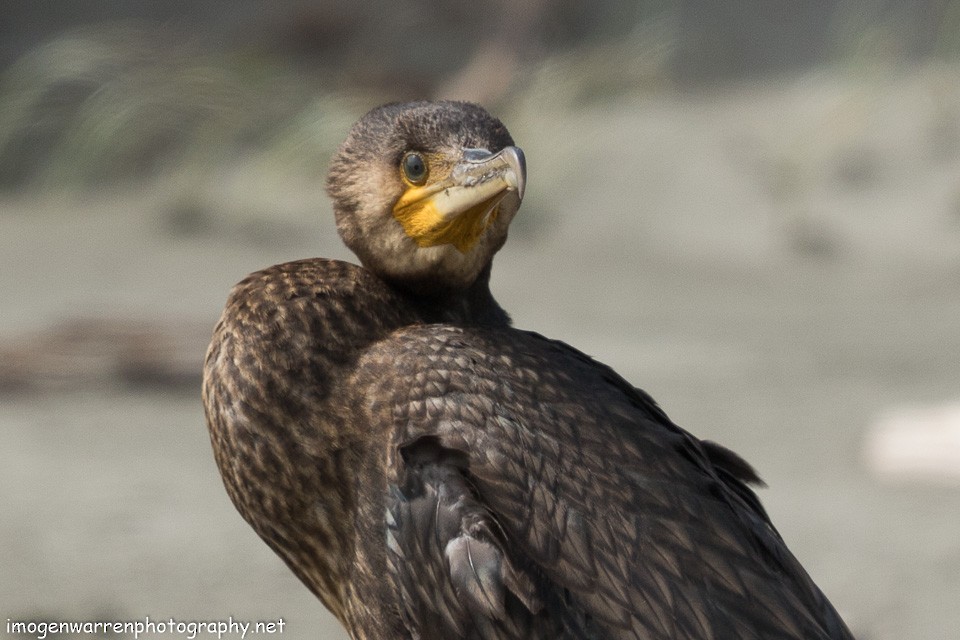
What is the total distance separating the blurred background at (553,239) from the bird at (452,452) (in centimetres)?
186

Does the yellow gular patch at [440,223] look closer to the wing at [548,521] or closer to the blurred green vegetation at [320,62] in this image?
the wing at [548,521]

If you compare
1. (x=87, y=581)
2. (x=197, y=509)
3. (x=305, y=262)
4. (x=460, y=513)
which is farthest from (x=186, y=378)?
(x=460, y=513)

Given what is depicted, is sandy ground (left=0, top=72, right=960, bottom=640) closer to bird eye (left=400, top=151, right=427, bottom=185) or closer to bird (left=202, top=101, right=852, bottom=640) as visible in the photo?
bird (left=202, top=101, right=852, bottom=640)

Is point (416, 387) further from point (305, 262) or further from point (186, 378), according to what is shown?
point (186, 378)

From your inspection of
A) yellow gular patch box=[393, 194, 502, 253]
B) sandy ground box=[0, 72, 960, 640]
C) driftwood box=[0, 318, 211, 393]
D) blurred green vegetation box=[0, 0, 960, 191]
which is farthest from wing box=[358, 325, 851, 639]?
blurred green vegetation box=[0, 0, 960, 191]

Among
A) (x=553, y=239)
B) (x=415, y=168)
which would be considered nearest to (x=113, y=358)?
(x=553, y=239)

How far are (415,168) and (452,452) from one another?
504 mm

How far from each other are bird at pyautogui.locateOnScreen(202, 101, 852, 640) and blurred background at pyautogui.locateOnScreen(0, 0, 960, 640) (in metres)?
1.86

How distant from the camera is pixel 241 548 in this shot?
15.5ft

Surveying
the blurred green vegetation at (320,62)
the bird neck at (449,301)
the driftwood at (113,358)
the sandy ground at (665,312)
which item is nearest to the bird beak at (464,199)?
the bird neck at (449,301)

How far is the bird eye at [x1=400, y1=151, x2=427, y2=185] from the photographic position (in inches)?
96.2

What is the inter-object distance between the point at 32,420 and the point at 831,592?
315 centimetres

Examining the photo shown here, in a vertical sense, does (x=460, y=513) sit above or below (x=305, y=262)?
below

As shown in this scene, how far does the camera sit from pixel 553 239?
8938mm
